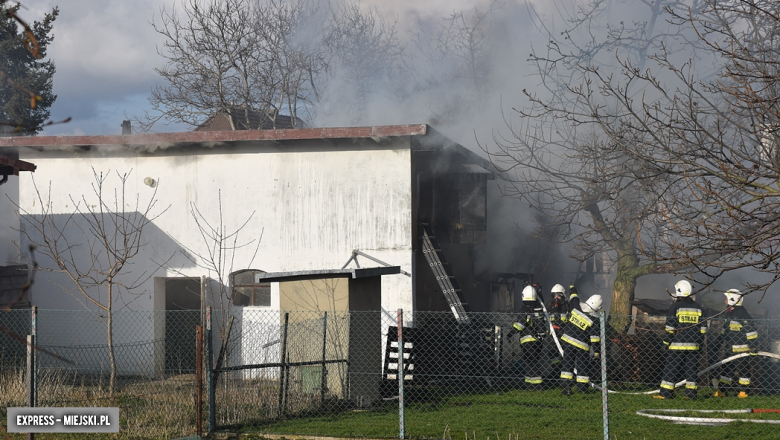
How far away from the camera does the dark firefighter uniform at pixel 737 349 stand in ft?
32.7

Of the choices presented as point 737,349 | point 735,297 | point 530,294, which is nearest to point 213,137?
point 530,294

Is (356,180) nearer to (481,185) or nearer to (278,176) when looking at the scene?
(278,176)

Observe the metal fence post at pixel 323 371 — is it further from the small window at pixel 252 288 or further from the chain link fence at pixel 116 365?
the small window at pixel 252 288

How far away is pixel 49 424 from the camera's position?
5.65m

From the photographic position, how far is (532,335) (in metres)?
11.3

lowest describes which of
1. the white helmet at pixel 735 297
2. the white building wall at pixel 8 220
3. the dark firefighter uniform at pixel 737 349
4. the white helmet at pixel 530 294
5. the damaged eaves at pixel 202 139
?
the dark firefighter uniform at pixel 737 349

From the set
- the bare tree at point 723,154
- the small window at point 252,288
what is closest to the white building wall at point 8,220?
the small window at point 252,288

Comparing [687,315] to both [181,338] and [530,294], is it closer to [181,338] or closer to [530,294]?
[530,294]

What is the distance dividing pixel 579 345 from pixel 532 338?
3.50 feet

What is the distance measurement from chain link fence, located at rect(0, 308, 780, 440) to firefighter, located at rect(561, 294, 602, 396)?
1.9 inches

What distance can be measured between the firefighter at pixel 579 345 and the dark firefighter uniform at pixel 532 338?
447mm

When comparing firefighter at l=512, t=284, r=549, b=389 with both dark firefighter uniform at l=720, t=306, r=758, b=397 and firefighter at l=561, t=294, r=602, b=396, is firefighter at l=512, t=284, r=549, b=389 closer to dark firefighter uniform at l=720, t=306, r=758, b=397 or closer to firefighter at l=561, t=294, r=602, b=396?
firefighter at l=561, t=294, r=602, b=396

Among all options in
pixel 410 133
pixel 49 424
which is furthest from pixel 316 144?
pixel 49 424

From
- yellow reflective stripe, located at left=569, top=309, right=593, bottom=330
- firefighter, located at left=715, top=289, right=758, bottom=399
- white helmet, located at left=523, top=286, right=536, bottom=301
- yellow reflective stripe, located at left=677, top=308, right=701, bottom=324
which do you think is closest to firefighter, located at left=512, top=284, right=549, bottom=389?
white helmet, located at left=523, top=286, right=536, bottom=301
